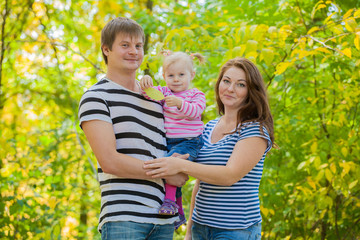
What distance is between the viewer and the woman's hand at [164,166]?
1628 mm

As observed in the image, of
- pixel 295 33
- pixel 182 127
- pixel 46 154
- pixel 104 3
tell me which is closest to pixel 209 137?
pixel 182 127

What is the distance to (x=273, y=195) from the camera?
2902 mm

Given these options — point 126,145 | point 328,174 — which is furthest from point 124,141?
point 328,174

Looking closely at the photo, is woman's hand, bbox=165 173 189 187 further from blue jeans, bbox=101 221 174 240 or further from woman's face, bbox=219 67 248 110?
woman's face, bbox=219 67 248 110

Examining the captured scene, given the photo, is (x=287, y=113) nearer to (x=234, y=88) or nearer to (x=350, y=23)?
(x=350, y=23)

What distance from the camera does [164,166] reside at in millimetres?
1666

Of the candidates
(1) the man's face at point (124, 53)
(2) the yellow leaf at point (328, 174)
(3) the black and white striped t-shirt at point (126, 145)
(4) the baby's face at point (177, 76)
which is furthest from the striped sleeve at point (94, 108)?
(2) the yellow leaf at point (328, 174)

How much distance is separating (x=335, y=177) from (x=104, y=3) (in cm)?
530

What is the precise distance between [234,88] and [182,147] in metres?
0.39

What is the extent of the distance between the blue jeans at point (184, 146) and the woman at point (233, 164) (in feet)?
0.15

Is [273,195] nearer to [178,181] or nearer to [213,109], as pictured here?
[213,109]

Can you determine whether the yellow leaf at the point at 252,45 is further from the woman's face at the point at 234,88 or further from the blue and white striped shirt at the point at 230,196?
the blue and white striped shirt at the point at 230,196

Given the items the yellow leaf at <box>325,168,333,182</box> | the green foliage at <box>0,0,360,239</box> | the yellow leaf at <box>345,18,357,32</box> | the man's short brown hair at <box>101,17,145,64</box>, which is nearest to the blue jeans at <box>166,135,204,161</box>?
the man's short brown hair at <box>101,17,145,64</box>

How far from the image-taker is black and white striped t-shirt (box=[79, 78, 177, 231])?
1.60m
